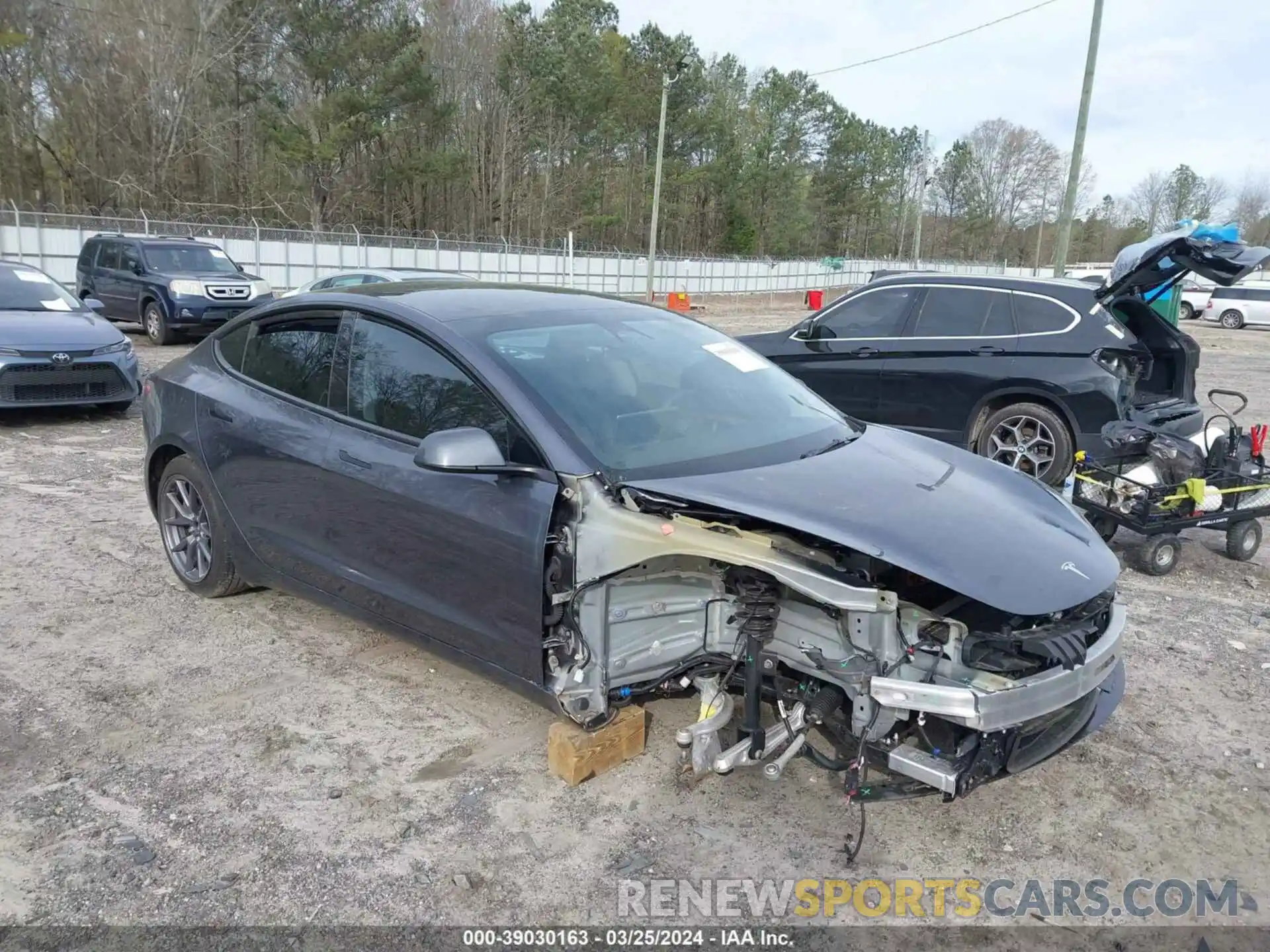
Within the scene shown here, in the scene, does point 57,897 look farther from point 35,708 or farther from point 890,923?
point 890,923

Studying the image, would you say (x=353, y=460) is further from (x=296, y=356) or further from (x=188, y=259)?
(x=188, y=259)

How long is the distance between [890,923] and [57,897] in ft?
7.82

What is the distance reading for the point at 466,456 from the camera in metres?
3.13

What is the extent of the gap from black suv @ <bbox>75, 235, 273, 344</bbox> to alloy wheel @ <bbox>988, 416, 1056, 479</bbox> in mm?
12793

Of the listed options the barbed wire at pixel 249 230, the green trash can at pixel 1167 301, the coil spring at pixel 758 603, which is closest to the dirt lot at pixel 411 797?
the coil spring at pixel 758 603

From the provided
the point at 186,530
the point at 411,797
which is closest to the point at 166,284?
the point at 186,530

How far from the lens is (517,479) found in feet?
10.6

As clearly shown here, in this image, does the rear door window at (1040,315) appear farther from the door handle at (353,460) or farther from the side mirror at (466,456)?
the door handle at (353,460)

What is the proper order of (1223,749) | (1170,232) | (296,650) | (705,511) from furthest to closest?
(1170,232)
(296,650)
(1223,749)
(705,511)

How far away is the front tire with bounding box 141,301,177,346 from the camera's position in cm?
1559

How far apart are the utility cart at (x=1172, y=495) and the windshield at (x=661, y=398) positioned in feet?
8.63

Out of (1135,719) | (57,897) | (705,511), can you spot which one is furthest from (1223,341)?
(57,897)

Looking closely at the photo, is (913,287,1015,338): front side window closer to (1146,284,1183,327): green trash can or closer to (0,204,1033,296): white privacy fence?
(1146,284,1183,327): green trash can

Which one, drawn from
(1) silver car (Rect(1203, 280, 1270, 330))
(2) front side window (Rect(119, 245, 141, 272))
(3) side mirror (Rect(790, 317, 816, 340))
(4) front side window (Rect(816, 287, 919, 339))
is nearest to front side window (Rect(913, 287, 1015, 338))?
(4) front side window (Rect(816, 287, 919, 339))
